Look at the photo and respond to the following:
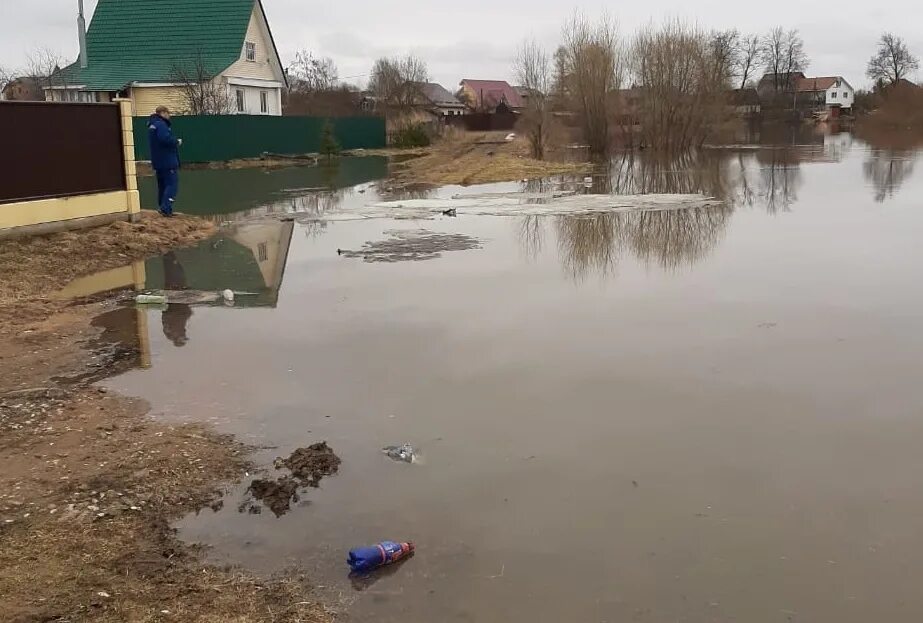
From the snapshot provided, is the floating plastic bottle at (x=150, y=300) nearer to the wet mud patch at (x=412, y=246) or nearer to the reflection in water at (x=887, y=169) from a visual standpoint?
the wet mud patch at (x=412, y=246)

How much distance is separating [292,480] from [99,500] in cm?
93

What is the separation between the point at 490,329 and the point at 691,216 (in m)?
8.35

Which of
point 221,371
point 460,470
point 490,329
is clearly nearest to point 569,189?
point 490,329

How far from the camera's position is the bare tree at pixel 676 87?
36656mm

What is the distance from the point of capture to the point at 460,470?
4488 mm

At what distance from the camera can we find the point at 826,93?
115688mm

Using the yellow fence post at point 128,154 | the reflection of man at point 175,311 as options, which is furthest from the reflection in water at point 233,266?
the yellow fence post at point 128,154

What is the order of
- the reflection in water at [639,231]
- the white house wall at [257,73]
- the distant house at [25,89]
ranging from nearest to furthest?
the reflection in water at [639,231] → the white house wall at [257,73] → the distant house at [25,89]

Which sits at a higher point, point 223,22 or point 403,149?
point 223,22

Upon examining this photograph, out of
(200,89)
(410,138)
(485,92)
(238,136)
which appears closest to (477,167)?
(238,136)

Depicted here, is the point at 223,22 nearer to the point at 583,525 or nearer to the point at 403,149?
the point at 403,149

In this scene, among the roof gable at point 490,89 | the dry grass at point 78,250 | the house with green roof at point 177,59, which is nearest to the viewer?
the dry grass at point 78,250

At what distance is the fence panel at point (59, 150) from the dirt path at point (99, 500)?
4.35 metres

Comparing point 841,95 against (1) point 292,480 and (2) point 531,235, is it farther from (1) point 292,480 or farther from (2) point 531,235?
(1) point 292,480
